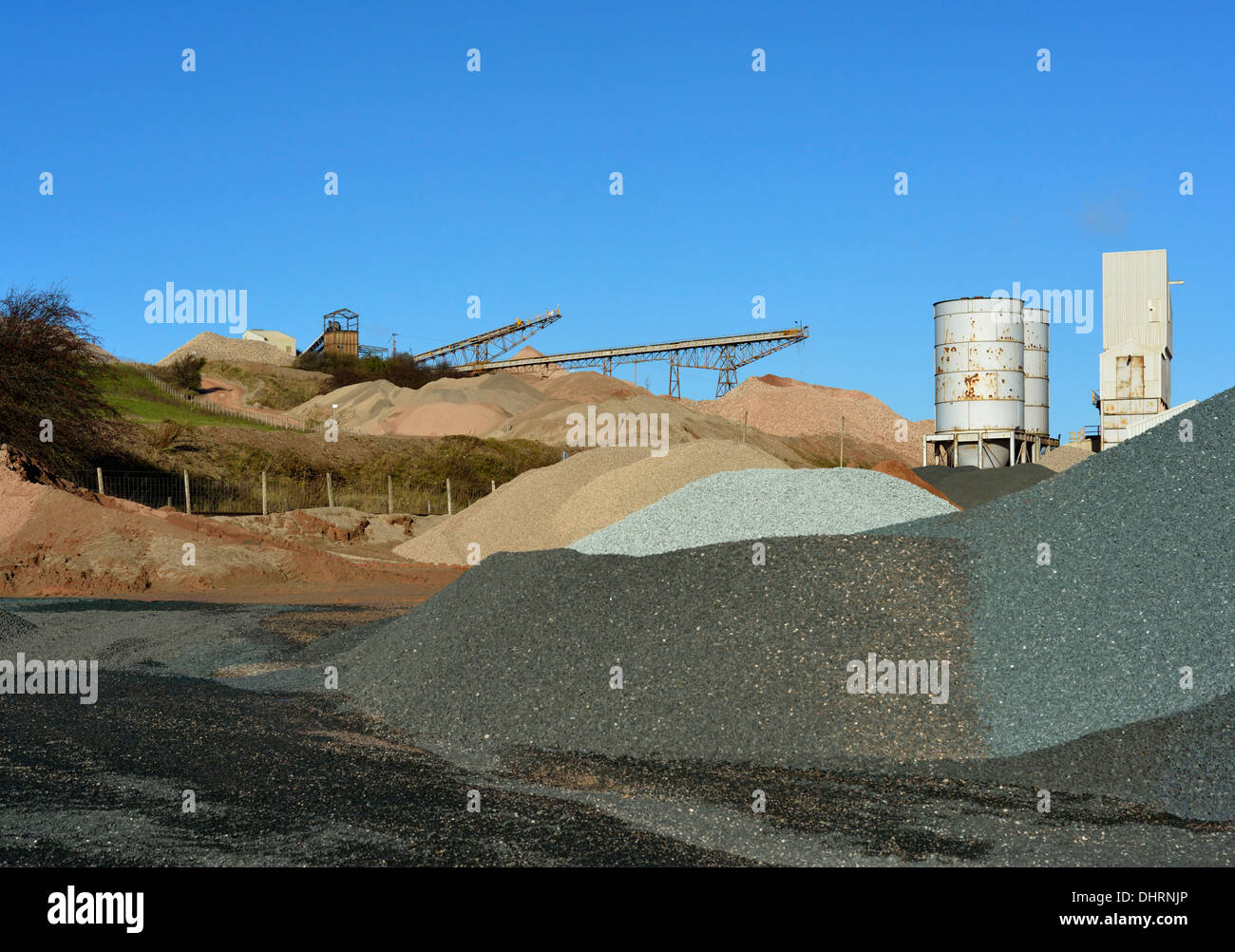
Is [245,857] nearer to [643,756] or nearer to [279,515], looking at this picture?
[643,756]

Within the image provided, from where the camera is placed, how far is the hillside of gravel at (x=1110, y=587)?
274 inches

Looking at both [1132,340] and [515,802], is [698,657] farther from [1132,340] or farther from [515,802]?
[1132,340]

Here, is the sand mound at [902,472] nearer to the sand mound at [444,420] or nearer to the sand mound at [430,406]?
the sand mound at [430,406]

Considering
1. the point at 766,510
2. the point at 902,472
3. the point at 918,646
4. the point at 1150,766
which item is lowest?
the point at 1150,766

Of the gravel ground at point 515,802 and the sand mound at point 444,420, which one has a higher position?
the sand mound at point 444,420

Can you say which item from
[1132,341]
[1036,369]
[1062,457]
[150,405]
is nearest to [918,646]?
[1062,457]

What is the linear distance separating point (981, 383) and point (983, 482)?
594 cm

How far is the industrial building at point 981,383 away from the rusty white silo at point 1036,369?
193 centimetres

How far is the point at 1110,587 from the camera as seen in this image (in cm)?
790

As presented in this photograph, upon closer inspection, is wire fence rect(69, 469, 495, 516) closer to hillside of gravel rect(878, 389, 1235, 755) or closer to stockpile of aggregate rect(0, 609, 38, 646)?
stockpile of aggregate rect(0, 609, 38, 646)

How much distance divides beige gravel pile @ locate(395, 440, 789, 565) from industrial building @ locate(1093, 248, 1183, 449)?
15194 mm

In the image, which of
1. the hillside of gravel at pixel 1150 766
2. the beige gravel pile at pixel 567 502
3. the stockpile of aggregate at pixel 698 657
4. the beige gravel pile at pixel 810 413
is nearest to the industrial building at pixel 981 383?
the beige gravel pile at pixel 567 502

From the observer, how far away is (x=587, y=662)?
823cm

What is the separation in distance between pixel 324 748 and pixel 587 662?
2176 millimetres
